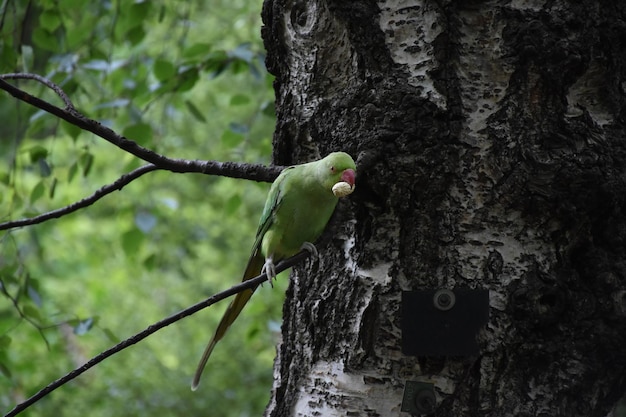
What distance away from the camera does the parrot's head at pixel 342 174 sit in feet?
3.75

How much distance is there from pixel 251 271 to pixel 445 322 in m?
0.71

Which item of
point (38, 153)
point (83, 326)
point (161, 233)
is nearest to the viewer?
point (83, 326)

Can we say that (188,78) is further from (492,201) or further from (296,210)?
(492,201)

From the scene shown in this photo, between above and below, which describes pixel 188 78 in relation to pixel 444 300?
above

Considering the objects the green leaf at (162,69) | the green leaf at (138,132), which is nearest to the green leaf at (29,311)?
the green leaf at (138,132)

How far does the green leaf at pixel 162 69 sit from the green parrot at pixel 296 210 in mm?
1163

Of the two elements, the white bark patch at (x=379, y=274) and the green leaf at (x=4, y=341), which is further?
the green leaf at (x=4, y=341)

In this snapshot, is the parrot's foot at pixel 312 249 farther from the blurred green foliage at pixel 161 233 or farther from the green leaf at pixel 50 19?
the green leaf at pixel 50 19

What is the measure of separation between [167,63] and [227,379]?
3.04m

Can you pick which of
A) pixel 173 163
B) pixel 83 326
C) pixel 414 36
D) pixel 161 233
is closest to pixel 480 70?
pixel 414 36

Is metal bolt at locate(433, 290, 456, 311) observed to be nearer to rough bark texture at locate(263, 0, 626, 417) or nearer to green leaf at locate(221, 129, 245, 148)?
rough bark texture at locate(263, 0, 626, 417)

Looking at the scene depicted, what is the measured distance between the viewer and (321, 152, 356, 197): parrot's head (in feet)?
3.75

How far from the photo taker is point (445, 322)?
1.16 m

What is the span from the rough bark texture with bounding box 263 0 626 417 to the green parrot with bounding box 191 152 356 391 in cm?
6
